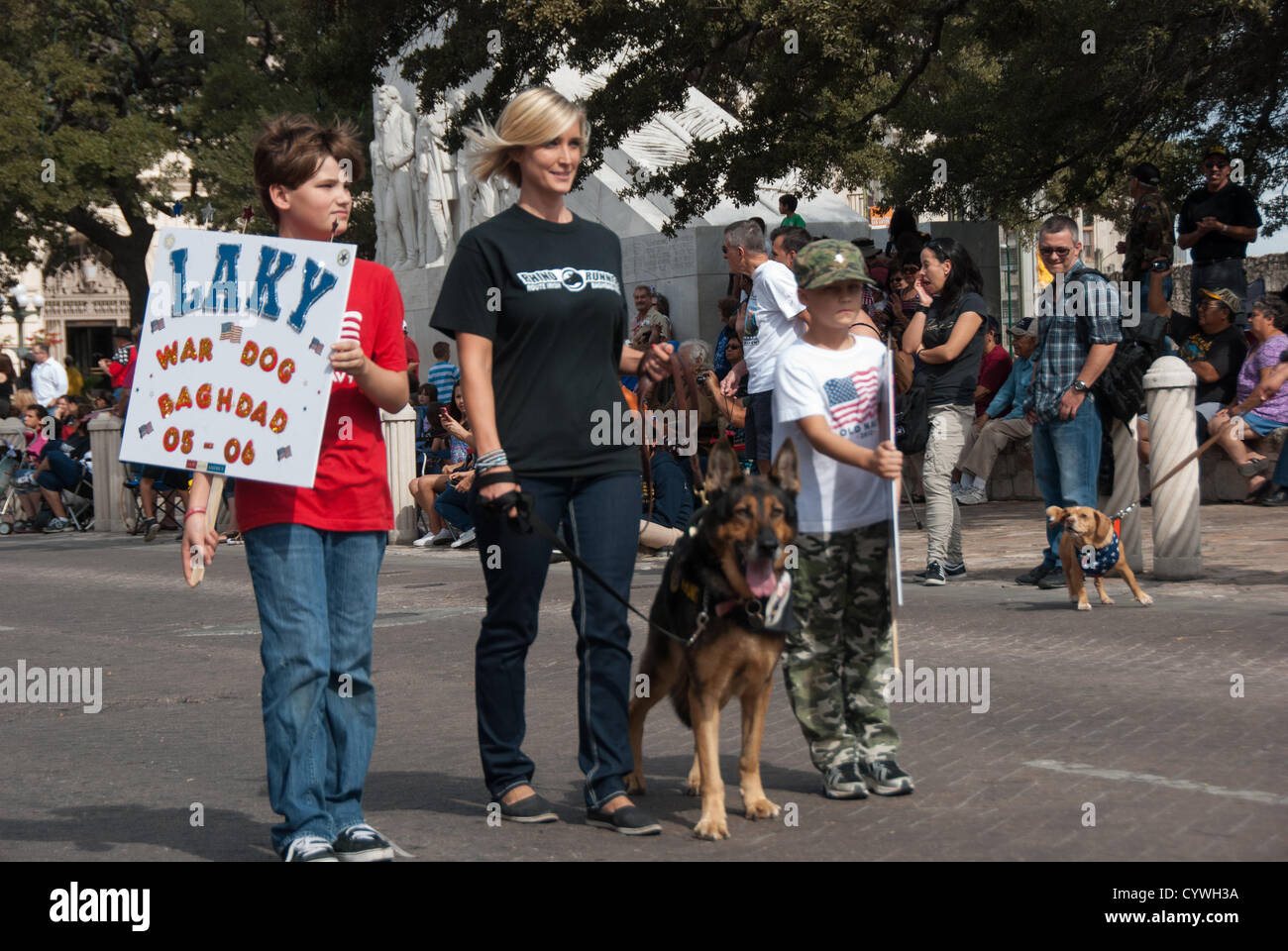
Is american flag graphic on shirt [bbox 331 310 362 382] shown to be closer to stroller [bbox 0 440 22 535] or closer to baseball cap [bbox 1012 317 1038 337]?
baseball cap [bbox 1012 317 1038 337]

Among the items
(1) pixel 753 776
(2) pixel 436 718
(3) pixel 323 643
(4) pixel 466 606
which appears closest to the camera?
(3) pixel 323 643

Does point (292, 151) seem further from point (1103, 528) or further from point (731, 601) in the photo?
point (1103, 528)

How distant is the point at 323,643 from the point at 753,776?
4.95 feet

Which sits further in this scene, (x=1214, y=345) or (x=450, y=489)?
(x=450, y=489)

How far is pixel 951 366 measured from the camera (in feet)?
37.7

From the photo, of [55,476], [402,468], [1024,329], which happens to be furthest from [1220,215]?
[55,476]

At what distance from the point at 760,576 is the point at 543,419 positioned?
34.4 inches

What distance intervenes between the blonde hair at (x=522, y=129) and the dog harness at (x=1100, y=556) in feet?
17.9

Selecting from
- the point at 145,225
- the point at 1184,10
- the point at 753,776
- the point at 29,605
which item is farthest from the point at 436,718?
the point at 145,225

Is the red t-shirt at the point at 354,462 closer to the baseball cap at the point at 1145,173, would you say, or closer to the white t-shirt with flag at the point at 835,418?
the white t-shirt with flag at the point at 835,418

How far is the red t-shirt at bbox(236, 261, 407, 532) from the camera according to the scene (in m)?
4.90

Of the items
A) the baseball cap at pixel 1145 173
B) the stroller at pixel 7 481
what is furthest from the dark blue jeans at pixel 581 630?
the stroller at pixel 7 481

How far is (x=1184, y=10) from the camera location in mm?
17609

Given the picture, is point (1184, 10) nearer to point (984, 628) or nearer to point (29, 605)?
point (984, 628)
